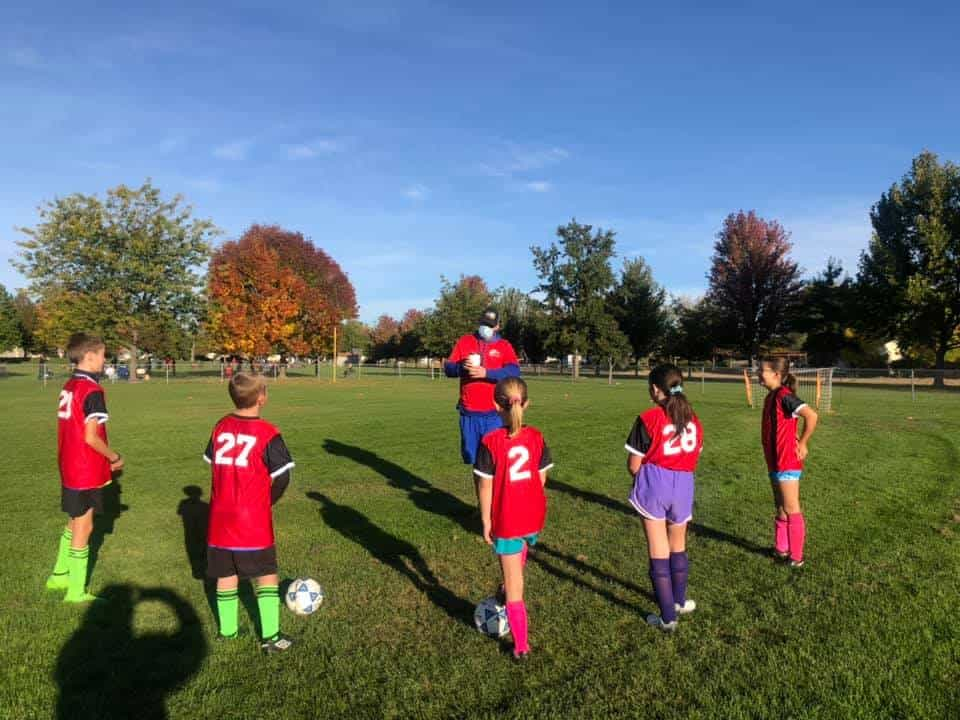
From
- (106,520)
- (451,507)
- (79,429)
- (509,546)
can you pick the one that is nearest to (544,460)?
(509,546)

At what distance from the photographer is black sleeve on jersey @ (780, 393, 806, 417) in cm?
553

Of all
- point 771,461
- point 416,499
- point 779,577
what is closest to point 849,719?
point 779,577

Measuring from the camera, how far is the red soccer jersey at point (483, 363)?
6906 mm

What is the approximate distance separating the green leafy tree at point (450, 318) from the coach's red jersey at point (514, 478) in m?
48.5

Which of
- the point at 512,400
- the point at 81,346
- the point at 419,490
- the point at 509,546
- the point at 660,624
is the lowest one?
the point at 419,490

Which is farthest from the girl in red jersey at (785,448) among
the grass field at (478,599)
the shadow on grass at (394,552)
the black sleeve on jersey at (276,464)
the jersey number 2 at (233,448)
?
the jersey number 2 at (233,448)

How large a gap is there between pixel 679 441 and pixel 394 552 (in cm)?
327

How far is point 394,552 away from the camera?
6.09 metres

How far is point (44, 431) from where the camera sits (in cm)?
1488

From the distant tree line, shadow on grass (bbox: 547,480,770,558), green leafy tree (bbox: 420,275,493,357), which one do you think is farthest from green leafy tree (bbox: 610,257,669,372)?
shadow on grass (bbox: 547,480,770,558)

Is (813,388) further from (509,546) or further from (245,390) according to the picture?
(245,390)

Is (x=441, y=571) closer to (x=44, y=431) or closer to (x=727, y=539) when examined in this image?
(x=727, y=539)

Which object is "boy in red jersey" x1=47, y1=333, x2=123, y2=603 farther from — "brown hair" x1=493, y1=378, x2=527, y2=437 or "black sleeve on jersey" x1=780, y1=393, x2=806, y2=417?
"black sleeve on jersey" x1=780, y1=393, x2=806, y2=417

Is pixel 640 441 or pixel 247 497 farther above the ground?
pixel 640 441
